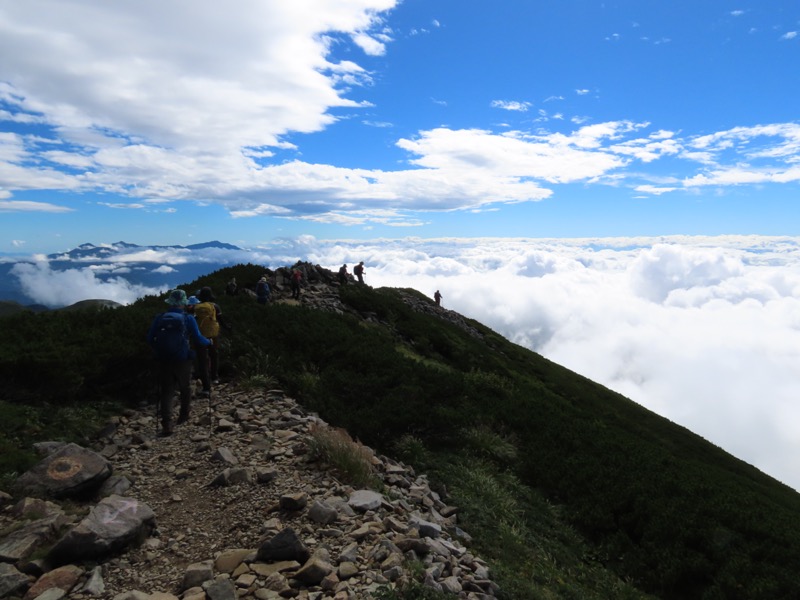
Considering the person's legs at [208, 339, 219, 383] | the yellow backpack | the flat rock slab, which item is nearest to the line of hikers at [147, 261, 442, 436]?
the yellow backpack

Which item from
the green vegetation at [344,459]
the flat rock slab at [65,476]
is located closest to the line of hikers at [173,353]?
the flat rock slab at [65,476]

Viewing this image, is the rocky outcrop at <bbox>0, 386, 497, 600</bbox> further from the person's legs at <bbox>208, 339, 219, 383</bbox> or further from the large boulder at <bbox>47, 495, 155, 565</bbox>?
the person's legs at <bbox>208, 339, 219, 383</bbox>

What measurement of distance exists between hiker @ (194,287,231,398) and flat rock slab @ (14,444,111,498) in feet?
15.3

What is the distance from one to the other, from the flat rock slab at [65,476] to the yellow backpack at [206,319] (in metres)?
5.44

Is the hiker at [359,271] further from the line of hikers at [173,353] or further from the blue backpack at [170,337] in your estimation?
the blue backpack at [170,337]

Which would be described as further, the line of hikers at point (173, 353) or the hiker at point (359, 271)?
the hiker at point (359, 271)

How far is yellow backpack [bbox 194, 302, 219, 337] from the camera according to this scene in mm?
12797

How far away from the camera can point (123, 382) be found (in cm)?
1211

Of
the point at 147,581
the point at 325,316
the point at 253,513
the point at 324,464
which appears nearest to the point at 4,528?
the point at 147,581

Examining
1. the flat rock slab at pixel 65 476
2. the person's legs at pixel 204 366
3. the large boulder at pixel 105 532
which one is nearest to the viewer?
the large boulder at pixel 105 532

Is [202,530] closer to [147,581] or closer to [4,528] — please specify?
[147,581]

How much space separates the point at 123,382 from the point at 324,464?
23.0 feet

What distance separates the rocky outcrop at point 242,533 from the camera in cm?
509

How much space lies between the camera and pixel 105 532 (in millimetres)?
5586
